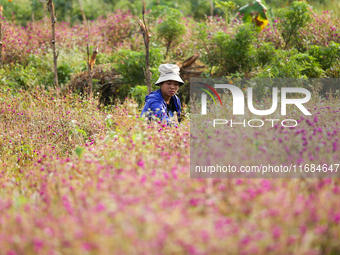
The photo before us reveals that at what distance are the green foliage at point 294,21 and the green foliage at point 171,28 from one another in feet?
7.43

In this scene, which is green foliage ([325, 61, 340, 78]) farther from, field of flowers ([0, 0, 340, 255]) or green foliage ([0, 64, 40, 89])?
green foliage ([0, 64, 40, 89])

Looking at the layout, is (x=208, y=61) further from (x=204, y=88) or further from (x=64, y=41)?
(x=64, y=41)

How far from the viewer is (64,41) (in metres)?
10.5

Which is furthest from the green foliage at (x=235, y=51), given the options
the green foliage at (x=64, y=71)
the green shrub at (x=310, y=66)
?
the green foliage at (x=64, y=71)

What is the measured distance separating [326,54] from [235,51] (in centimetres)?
174

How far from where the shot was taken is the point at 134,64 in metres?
7.18

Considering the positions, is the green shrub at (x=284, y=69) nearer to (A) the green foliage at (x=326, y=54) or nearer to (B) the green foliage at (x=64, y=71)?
(A) the green foliage at (x=326, y=54)

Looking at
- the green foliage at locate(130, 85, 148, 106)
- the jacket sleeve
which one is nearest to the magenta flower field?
the jacket sleeve

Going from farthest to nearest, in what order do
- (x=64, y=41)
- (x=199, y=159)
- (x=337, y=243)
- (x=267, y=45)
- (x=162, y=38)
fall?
(x=64, y=41) < (x=162, y=38) < (x=267, y=45) < (x=199, y=159) < (x=337, y=243)

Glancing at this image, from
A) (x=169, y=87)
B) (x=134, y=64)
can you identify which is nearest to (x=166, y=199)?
(x=169, y=87)

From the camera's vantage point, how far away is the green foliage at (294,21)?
7016 mm

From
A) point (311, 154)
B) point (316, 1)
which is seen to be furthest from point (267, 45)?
point (316, 1)

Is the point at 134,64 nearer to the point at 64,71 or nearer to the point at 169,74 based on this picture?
the point at 64,71

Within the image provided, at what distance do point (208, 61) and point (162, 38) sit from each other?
1.68 metres
